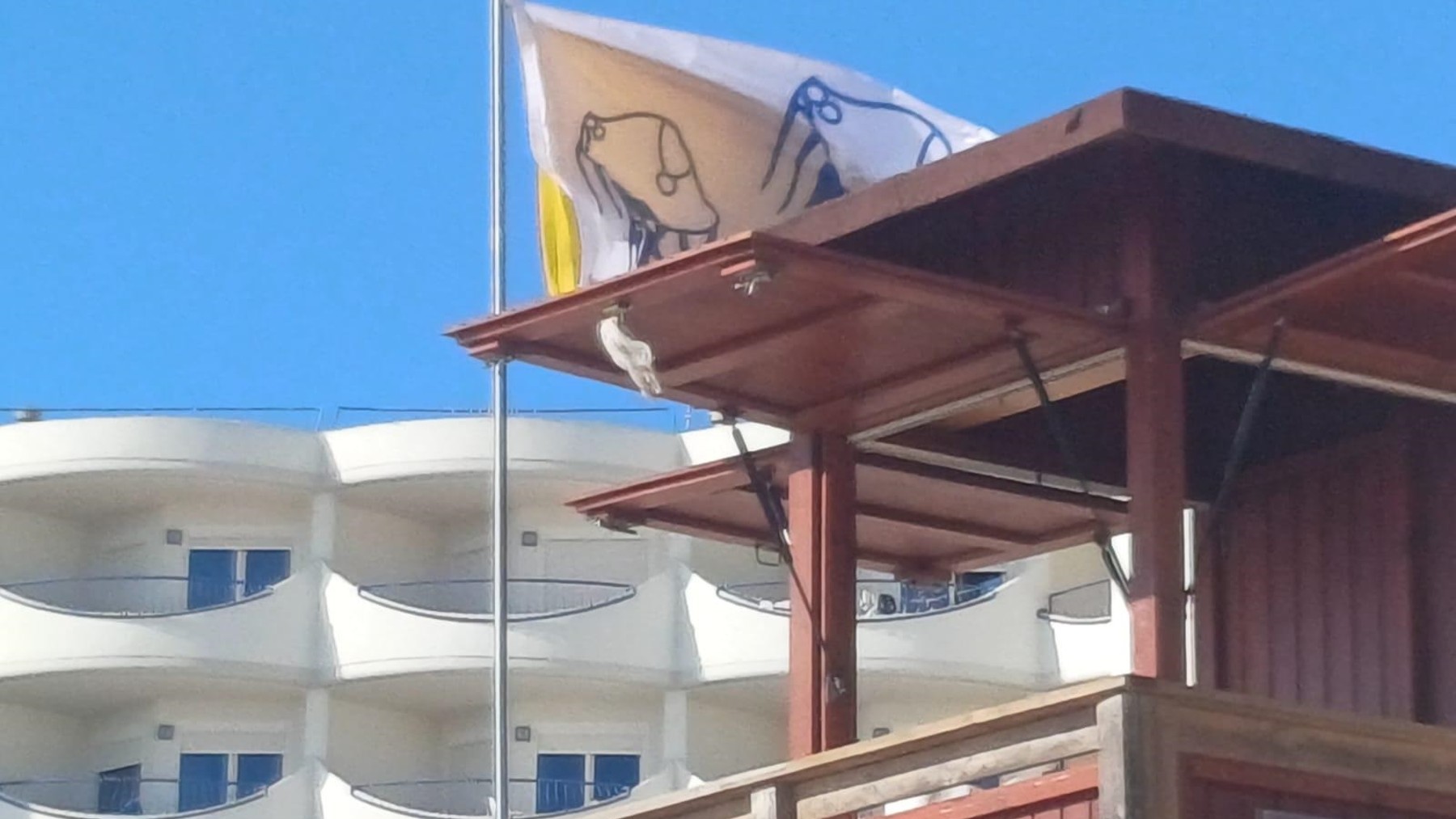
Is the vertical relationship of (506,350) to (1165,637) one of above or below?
above

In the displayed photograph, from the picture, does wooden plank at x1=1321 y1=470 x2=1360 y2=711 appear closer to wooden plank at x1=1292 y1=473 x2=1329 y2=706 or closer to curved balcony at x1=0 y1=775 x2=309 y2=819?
wooden plank at x1=1292 y1=473 x2=1329 y2=706

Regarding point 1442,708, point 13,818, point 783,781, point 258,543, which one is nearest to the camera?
point 783,781

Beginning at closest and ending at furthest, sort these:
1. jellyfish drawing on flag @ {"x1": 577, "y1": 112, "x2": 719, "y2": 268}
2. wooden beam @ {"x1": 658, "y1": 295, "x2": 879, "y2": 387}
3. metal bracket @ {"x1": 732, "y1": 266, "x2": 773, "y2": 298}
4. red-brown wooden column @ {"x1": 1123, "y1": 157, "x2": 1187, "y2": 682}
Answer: metal bracket @ {"x1": 732, "y1": 266, "x2": 773, "y2": 298}, red-brown wooden column @ {"x1": 1123, "y1": 157, "x2": 1187, "y2": 682}, wooden beam @ {"x1": 658, "y1": 295, "x2": 879, "y2": 387}, jellyfish drawing on flag @ {"x1": 577, "y1": 112, "x2": 719, "y2": 268}

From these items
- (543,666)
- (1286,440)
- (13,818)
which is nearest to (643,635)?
(543,666)

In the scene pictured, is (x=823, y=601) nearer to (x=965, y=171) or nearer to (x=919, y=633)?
(x=965, y=171)

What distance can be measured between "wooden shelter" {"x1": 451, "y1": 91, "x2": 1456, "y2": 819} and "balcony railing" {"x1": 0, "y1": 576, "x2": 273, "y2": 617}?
112ft

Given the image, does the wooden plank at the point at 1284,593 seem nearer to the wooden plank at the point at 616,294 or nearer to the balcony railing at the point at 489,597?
the wooden plank at the point at 616,294

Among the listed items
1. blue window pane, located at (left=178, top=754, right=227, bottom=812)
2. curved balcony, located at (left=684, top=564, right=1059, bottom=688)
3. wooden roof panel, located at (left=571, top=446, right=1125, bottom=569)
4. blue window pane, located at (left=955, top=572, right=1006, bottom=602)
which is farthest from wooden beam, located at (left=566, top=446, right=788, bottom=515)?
blue window pane, located at (left=178, top=754, right=227, bottom=812)

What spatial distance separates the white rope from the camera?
12.0 meters

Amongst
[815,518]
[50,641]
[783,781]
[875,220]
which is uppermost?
[50,641]

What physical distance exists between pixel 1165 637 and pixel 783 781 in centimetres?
149

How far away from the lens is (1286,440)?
14.2 m

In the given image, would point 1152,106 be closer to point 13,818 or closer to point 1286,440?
point 1286,440

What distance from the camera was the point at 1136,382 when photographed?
1207 centimetres
